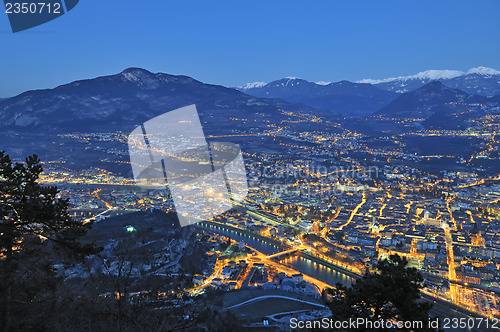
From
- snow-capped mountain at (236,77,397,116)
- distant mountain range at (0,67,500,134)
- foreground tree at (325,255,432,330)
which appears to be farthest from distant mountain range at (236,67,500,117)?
foreground tree at (325,255,432,330)

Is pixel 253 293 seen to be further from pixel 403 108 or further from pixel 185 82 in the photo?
pixel 403 108

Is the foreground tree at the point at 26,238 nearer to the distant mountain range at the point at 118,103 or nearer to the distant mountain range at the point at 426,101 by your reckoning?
the distant mountain range at the point at 118,103

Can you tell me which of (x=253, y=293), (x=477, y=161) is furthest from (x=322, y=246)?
(x=477, y=161)
